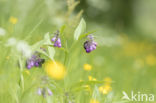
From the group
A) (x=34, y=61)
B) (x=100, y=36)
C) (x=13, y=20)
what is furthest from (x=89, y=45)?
(x=13, y=20)

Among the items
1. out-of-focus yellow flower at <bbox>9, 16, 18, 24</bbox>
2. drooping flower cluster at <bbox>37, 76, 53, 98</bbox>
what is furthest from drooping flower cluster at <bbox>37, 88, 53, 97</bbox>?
out-of-focus yellow flower at <bbox>9, 16, 18, 24</bbox>

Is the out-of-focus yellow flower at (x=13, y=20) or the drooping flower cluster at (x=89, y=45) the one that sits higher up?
the out-of-focus yellow flower at (x=13, y=20)

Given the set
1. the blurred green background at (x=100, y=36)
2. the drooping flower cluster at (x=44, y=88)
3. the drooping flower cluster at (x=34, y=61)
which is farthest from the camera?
the blurred green background at (x=100, y=36)

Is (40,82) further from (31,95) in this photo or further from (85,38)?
(85,38)

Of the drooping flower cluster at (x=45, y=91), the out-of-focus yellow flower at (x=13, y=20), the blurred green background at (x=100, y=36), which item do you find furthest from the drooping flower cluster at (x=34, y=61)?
the out-of-focus yellow flower at (x=13, y=20)

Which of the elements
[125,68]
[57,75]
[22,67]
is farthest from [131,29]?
[22,67]

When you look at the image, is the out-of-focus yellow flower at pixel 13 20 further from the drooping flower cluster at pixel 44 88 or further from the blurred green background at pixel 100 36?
the drooping flower cluster at pixel 44 88

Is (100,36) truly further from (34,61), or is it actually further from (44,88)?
(44,88)
